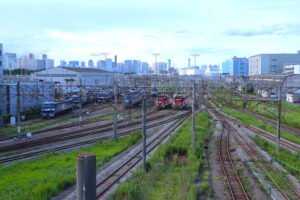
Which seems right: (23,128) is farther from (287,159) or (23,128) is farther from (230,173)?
(287,159)

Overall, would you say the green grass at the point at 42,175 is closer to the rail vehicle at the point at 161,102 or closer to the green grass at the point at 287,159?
the green grass at the point at 287,159

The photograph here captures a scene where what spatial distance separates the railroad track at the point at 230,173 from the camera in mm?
9445

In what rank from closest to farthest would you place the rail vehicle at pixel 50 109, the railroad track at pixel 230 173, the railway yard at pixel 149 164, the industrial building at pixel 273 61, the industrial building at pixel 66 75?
the railway yard at pixel 149 164
the railroad track at pixel 230 173
the rail vehicle at pixel 50 109
the industrial building at pixel 66 75
the industrial building at pixel 273 61

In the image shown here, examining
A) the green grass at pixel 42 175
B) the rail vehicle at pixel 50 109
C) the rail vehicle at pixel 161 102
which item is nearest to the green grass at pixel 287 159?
the green grass at pixel 42 175

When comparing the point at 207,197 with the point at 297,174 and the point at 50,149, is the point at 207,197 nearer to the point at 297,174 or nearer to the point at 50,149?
the point at 297,174

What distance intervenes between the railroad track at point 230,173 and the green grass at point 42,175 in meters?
5.07

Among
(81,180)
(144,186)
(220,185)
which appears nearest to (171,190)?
(144,186)

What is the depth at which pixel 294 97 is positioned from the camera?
43.0m

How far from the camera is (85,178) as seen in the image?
3.32m

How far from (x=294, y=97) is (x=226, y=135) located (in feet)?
86.4

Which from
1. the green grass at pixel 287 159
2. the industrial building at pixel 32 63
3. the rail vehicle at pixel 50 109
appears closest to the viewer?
the green grass at pixel 287 159

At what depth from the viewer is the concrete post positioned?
3318mm

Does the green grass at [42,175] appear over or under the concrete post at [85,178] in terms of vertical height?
under

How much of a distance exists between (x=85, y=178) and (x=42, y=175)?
8433 mm
